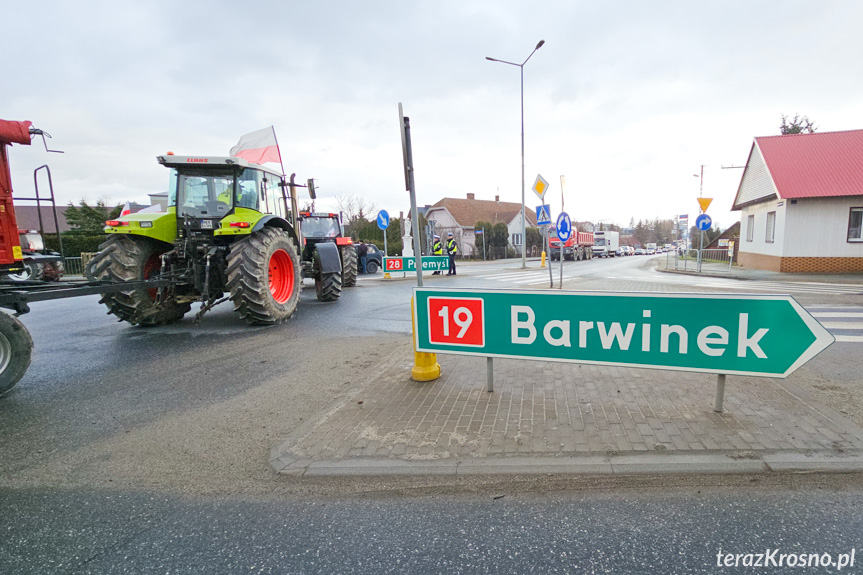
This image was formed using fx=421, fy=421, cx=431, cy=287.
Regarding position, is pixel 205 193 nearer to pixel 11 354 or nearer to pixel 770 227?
pixel 11 354

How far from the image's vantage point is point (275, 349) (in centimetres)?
623

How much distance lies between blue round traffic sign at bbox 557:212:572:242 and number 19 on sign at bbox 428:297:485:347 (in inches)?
331

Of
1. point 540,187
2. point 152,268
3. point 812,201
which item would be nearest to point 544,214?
point 540,187

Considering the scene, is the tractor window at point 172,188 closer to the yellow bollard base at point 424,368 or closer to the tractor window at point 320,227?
the yellow bollard base at point 424,368

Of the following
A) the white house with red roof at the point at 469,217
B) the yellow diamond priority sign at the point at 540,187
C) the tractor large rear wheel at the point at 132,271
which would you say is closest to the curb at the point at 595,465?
the tractor large rear wheel at the point at 132,271

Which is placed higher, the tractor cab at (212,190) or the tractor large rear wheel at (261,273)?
the tractor cab at (212,190)

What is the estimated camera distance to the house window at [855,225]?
17172 millimetres

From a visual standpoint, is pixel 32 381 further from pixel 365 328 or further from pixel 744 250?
pixel 744 250

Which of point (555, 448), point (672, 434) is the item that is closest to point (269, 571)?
point (555, 448)

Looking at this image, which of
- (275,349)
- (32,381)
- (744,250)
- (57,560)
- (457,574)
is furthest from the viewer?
(744,250)

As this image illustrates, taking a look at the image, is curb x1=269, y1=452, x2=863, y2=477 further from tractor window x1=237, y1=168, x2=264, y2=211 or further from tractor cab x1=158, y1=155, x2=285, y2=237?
tractor window x1=237, y1=168, x2=264, y2=211

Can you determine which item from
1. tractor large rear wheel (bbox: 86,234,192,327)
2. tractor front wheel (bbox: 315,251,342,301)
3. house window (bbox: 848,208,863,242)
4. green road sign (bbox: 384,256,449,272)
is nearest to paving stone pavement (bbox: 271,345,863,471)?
tractor large rear wheel (bbox: 86,234,192,327)

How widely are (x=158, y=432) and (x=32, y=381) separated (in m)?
2.66

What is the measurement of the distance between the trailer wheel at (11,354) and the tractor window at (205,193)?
3746 mm
